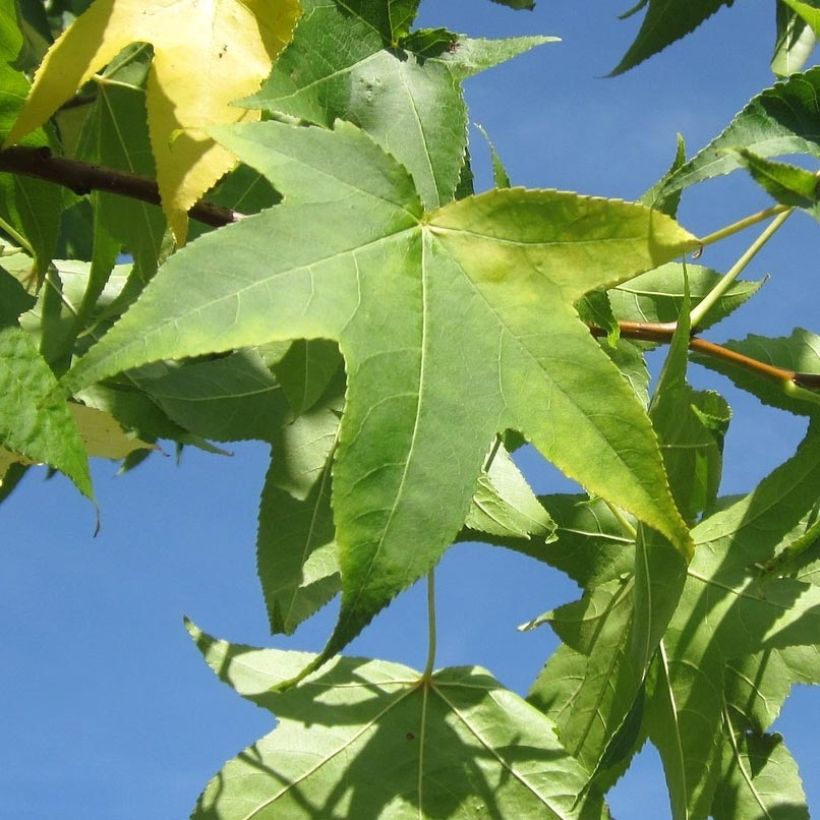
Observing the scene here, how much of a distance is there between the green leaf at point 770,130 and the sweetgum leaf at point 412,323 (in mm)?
67

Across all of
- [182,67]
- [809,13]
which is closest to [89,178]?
[182,67]

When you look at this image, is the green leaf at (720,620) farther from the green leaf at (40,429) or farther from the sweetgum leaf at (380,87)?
the green leaf at (40,429)

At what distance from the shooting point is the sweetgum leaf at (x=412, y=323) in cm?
78

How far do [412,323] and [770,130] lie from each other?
315 millimetres

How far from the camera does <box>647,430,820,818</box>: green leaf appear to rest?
1.11m

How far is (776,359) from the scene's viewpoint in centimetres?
136

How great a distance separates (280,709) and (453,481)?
0.49 m

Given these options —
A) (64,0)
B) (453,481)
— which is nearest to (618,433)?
(453,481)

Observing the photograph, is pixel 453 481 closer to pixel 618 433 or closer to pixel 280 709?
pixel 618 433

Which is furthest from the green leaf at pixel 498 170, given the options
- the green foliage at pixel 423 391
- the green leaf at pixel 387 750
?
the green leaf at pixel 387 750

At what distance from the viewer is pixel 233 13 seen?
1.04 m

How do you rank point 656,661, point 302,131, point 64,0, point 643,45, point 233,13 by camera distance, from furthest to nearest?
point 64,0 < point 643,45 < point 656,661 < point 233,13 < point 302,131

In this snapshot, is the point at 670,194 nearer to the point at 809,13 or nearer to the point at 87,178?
the point at 809,13

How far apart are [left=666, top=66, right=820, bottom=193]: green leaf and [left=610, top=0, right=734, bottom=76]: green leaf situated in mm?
575
